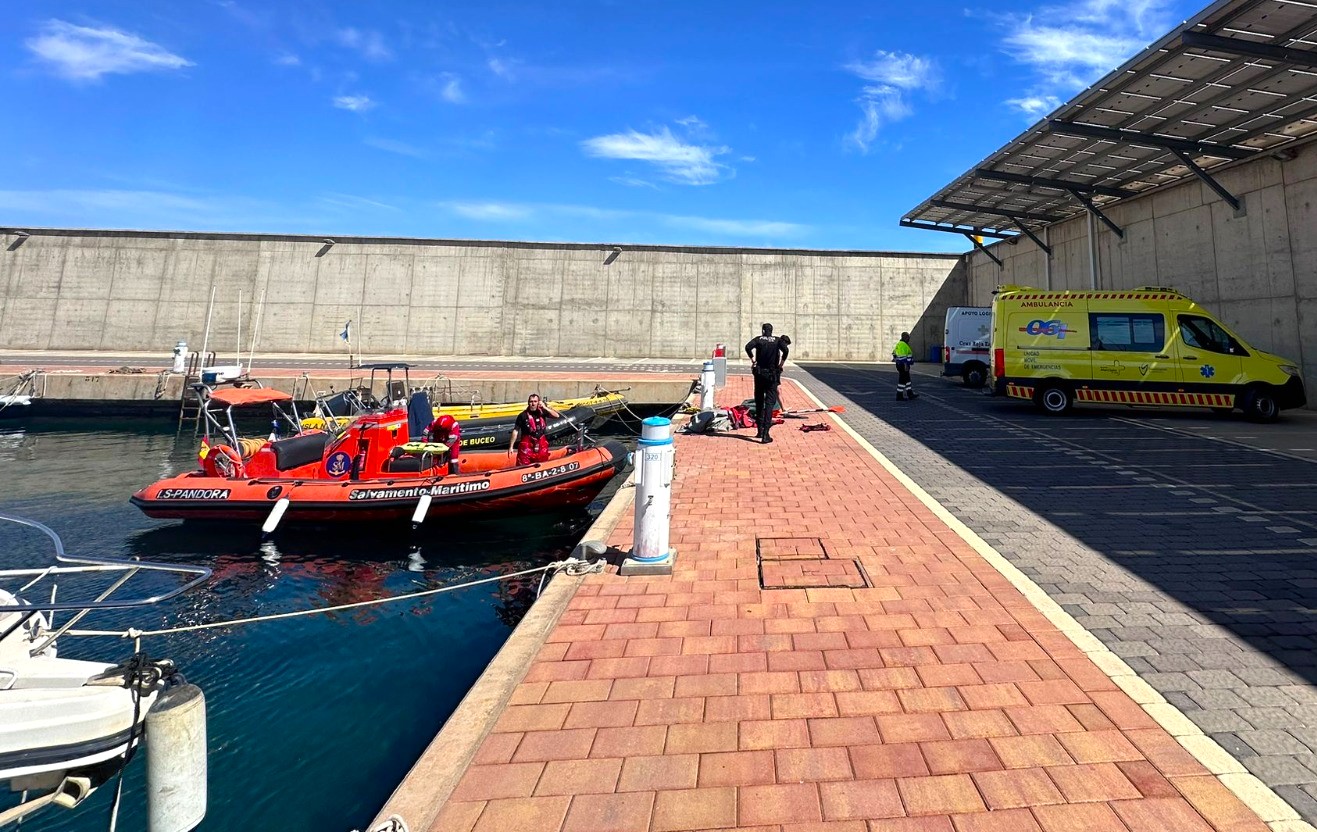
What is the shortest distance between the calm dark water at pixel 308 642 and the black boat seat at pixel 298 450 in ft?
3.66

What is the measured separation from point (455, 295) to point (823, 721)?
31.7 m

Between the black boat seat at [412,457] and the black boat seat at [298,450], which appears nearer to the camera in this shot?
the black boat seat at [412,457]

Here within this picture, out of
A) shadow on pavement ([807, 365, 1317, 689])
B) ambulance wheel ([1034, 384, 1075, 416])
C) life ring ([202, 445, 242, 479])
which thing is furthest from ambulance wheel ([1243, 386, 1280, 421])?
life ring ([202, 445, 242, 479])

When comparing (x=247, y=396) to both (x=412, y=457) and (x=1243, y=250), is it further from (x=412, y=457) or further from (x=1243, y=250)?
(x=1243, y=250)

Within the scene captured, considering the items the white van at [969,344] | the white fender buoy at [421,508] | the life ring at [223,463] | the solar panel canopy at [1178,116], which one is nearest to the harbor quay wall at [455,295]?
the white van at [969,344]

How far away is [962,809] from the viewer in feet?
7.13

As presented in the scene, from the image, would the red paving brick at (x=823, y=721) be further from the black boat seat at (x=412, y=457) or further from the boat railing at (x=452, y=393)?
the boat railing at (x=452, y=393)

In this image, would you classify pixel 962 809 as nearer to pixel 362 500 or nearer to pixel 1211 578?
pixel 1211 578

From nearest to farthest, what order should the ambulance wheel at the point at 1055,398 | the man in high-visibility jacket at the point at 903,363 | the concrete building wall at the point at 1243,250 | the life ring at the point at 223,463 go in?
the life ring at the point at 223,463 < the concrete building wall at the point at 1243,250 < the ambulance wheel at the point at 1055,398 < the man in high-visibility jacket at the point at 903,363

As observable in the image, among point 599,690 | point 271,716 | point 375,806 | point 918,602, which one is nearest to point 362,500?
point 271,716

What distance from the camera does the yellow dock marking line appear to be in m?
2.16

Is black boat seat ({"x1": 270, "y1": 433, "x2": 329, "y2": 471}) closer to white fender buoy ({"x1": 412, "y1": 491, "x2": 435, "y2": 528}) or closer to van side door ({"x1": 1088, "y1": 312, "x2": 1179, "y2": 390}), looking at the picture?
white fender buoy ({"x1": 412, "y1": 491, "x2": 435, "y2": 528})

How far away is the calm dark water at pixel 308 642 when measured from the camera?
11.9 ft

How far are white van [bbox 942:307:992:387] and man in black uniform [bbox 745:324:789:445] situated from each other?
36.8ft
